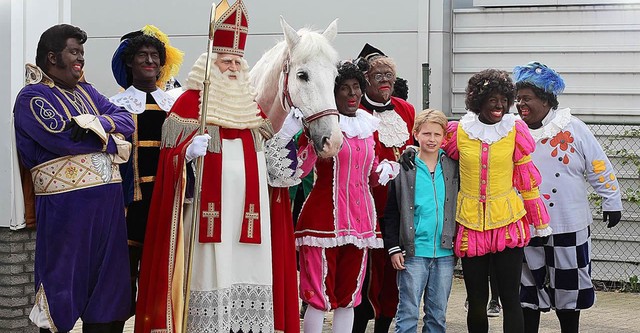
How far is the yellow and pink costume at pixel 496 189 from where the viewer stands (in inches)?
264

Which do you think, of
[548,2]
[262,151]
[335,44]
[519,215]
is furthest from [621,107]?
[262,151]

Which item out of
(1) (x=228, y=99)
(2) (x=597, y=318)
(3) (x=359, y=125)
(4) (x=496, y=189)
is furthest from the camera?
(2) (x=597, y=318)

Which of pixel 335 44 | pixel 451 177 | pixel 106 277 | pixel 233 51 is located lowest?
pixel 106 277

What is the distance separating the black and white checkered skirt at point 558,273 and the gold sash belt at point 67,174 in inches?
118

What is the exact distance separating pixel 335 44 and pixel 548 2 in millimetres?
2438

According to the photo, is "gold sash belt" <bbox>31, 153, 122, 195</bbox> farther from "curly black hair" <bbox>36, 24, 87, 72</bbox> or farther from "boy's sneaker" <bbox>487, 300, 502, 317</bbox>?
"boy's sneaker" <bbox>487, 300, 502, 317</bbox>

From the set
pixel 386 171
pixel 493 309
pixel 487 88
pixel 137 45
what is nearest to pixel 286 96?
pixel 386 171

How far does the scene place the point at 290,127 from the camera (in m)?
6.09

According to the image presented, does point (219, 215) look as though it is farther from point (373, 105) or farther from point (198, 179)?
point (373, 105)

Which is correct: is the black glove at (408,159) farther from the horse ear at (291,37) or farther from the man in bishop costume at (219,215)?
the horse ear at (291,37)

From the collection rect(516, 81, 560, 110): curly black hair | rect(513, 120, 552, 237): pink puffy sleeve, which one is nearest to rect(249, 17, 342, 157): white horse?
rect(513, 120, 552, 237): pink puffy sleeve

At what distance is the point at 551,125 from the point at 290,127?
6.86 feet

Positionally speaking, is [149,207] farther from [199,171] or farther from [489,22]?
[489,22]

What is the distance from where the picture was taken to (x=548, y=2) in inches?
Answer: 463
